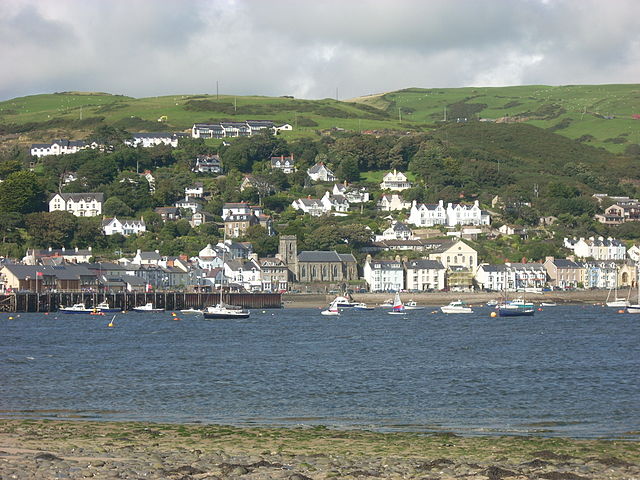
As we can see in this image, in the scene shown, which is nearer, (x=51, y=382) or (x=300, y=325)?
(x=51, y=382)

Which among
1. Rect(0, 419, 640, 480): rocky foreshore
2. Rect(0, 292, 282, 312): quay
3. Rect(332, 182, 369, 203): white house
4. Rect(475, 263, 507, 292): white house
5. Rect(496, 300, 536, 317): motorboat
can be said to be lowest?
Rect(0, 419, 640, 480): rocky foreshore

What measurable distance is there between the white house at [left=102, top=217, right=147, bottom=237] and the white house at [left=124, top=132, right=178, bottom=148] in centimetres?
3656

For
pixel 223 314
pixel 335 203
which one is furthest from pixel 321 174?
pixel 223 314

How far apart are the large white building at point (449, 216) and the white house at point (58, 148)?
51179 millimetres

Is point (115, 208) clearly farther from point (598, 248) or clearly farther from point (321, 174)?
point (598, 248)

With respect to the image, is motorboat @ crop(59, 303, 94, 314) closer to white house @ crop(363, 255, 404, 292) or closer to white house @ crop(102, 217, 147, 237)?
white house @ crop(102, 217, 147, 237)

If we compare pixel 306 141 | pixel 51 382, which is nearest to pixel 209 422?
pixel 51 382

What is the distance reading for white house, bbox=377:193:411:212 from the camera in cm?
13862

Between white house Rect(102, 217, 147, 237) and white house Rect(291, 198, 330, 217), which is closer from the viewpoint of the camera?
white house Rect(102, 217, 147, 237)

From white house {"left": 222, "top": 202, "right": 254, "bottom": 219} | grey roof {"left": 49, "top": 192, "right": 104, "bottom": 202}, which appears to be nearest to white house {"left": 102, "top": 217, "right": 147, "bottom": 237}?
grey roof {"left": 49, "top": 192, "right": 104, "bottom": 202}

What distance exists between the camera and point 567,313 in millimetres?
92875

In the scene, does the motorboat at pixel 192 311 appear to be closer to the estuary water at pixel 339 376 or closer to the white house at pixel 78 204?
the estuary water at pixel 339 376

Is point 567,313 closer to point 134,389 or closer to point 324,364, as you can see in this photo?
point 324,364

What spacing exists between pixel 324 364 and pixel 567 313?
175ft
